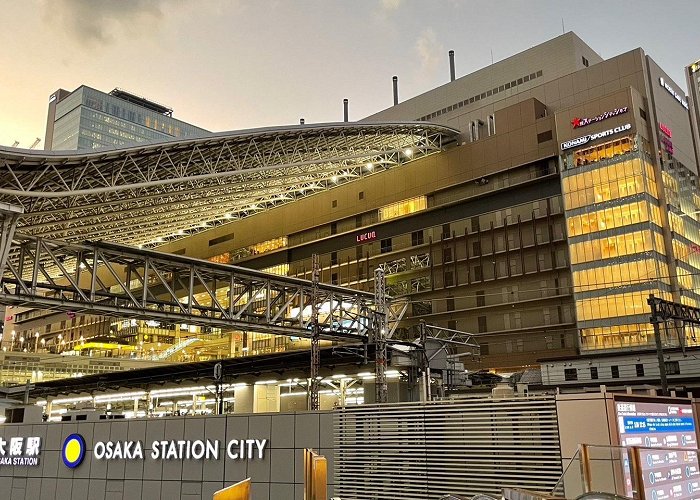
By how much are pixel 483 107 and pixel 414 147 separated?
572 inches

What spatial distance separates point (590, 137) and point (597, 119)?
185 cm

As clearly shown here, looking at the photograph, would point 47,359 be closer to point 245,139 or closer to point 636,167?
point 245,139

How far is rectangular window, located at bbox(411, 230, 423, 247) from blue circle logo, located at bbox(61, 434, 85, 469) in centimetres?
4575

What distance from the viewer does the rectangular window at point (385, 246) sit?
69.8 meters

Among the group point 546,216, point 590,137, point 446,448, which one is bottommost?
point 446,448

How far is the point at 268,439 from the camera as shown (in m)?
20.5

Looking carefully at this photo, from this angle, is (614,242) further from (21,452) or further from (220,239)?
(220,239)

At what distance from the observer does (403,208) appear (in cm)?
6900

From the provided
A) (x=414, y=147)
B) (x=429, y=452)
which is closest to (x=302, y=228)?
(x=414, y=147)

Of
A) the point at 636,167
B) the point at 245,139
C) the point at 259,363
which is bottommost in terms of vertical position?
the point at 259,363

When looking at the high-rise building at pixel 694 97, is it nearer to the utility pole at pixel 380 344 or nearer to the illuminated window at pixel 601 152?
the illuminated window at pixel 601 152

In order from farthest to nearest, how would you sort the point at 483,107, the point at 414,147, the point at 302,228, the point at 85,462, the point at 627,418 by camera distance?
the point at 302,228 < the point at 483,107 < the point at 414,147 < the point at 85,462 < the point at 627,418

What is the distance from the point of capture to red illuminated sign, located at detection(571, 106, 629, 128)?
54281 millimetres

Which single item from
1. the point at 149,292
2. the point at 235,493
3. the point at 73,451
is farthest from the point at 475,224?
the point at 235,493
